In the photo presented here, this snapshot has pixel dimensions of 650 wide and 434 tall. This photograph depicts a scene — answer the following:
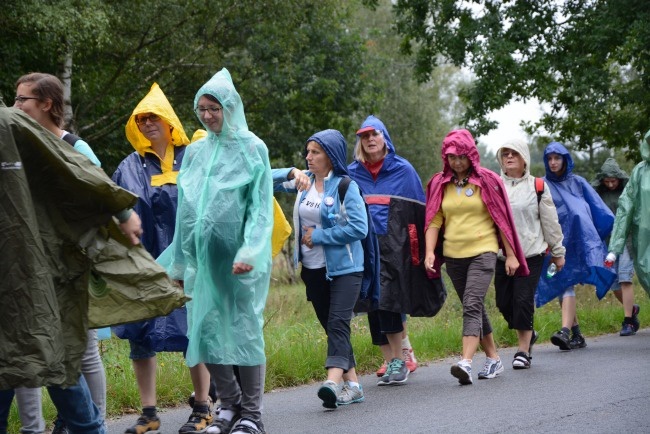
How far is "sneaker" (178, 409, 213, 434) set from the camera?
255 inches

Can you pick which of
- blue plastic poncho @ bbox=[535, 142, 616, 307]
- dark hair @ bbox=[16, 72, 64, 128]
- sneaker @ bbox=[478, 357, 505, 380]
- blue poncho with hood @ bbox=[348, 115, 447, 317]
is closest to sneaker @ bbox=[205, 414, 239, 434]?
dark hair @ bbox=[16, 72, 64, 128]

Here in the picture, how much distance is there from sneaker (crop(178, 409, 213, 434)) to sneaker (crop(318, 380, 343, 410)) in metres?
0.84

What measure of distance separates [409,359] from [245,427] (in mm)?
3645

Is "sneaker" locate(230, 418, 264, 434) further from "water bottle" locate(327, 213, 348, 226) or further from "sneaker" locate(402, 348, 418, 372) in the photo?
"sneaker" locate(402, 348, 418, 372)

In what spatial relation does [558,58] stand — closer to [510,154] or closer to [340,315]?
[510,154]

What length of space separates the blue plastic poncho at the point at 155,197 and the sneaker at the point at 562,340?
5072 mm

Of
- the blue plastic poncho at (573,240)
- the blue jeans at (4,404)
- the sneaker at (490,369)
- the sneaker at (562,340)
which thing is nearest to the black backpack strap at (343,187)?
the sneaker at (490,369)

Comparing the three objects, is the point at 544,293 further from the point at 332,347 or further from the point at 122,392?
the point at 122,392

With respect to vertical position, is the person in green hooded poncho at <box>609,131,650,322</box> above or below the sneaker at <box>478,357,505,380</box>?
above

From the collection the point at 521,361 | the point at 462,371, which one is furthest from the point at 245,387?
the point at 521,361

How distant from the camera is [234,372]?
21.8 ft

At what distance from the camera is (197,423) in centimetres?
655

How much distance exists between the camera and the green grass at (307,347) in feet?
25.6

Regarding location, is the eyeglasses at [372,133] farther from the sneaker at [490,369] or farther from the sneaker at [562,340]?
the sneaker at [562,340]
